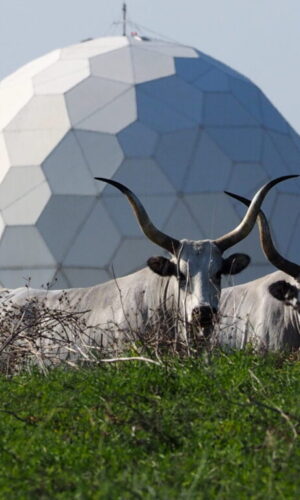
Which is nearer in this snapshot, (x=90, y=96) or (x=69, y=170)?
(x=69, y=170)

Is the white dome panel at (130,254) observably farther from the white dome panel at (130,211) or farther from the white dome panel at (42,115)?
the white dome panel at (42,115)

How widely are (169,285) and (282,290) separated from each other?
50.2 inches

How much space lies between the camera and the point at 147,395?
34.7 ft

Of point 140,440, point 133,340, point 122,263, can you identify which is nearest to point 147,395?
point 140,440

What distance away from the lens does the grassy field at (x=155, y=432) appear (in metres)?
8.12

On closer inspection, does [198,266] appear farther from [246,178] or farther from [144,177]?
[246,178]

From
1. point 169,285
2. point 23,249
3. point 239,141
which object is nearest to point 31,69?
point 239,141

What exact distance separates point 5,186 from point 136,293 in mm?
16068

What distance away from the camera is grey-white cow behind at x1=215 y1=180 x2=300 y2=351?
54.5 ft

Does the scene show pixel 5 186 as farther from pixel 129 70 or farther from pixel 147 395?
pixel 147 395

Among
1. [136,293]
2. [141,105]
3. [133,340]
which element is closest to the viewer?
[133,340]

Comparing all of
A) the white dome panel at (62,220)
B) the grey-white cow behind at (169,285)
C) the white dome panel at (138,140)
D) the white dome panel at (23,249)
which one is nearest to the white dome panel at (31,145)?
the white dome panel at (62,220)

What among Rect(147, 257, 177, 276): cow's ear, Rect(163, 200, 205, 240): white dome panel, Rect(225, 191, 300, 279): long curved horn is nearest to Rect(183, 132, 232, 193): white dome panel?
Rect(163, 200, 205, 240): white dome panel

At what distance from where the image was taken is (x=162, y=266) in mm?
16156
